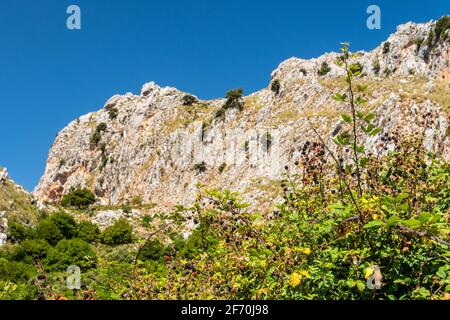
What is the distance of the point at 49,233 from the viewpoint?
1548 inches

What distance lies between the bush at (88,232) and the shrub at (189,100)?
4232 centimetres

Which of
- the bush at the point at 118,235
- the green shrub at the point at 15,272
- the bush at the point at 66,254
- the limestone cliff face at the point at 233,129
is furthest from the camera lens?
the limestone cliff face at the point at 233,129

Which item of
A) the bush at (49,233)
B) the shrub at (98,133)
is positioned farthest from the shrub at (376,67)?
the shrub at (98,133)

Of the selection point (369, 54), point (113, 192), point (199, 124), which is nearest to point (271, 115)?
point (199, 124)

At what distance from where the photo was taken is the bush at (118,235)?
4076 centimetres

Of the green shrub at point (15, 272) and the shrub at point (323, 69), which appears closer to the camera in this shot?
the green shrub at point (15, 272)

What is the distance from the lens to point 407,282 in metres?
3.76

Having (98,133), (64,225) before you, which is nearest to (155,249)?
(64,225)

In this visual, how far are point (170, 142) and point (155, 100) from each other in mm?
16249

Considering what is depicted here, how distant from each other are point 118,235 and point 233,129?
2953cm

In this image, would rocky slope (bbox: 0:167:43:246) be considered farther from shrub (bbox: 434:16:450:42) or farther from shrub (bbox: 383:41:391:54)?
shrub (bbox: 434:16:450:42)

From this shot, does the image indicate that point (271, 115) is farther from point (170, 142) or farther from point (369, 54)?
point (369, 54)

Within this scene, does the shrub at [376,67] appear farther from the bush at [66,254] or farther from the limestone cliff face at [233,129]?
the bush at [66,254]

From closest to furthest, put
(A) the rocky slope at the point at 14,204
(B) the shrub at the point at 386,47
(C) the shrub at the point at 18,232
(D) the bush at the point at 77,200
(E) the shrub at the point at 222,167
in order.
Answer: (C) the shrub at the point at 18,232
(A) the rocky slope at the point at 14,204
(E) the shrub at the point at 222,167
(D) the bush at the point at 77,200
(B) the shrub at the point at 386,47
